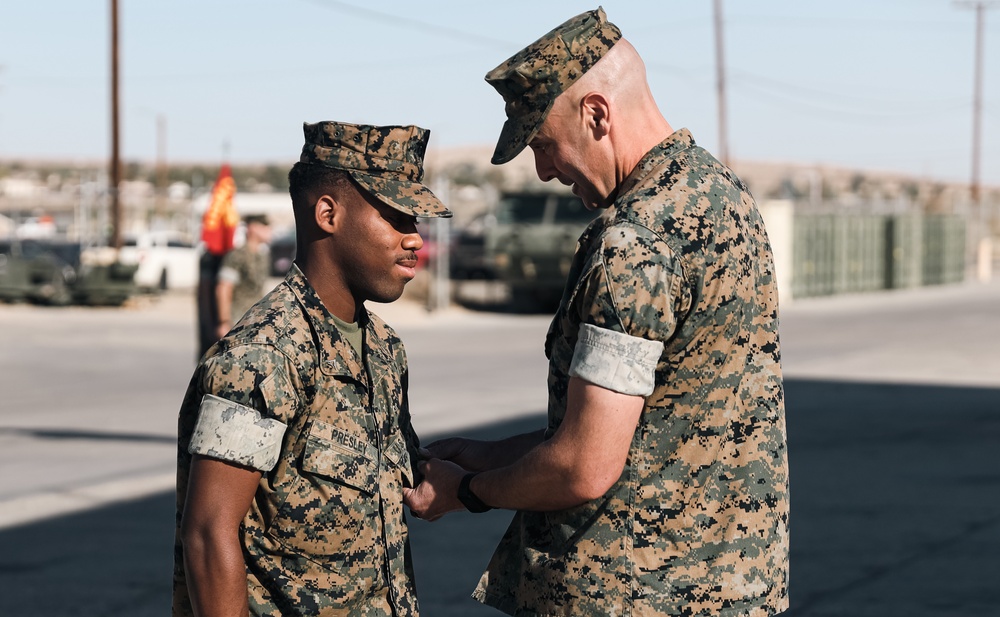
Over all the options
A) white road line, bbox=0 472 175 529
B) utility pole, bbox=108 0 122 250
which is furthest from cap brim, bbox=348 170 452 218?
utility pole, bbox=108 0 122 250

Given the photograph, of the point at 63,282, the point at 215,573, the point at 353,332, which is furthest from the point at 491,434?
the point at 63,282

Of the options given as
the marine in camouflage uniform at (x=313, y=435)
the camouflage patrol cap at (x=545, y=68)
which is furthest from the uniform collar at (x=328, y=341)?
the camouflage patrol cap at (x=545, y=68)

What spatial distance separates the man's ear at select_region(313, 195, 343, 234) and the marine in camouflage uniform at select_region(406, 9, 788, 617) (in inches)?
14.6

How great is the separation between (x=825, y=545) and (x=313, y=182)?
17.1 feet

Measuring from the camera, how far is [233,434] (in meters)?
2.57

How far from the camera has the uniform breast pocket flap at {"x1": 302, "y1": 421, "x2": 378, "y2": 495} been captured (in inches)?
107

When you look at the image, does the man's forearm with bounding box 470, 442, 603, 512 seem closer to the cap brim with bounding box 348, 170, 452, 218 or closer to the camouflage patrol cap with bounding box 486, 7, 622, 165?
the cap brim with bounding box 348, 170, 452, 218

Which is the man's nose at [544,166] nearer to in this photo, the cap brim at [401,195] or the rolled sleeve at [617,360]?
the cap brim at [401,195]

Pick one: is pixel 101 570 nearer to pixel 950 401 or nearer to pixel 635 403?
pixel 635 403

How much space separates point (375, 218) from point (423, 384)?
40.6ft

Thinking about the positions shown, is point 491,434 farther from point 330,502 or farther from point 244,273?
point 330,502

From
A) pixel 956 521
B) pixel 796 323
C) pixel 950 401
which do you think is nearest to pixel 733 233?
pixel 956 521

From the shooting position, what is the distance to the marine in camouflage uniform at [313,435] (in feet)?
8.54

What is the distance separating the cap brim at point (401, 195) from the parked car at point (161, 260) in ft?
90.4
